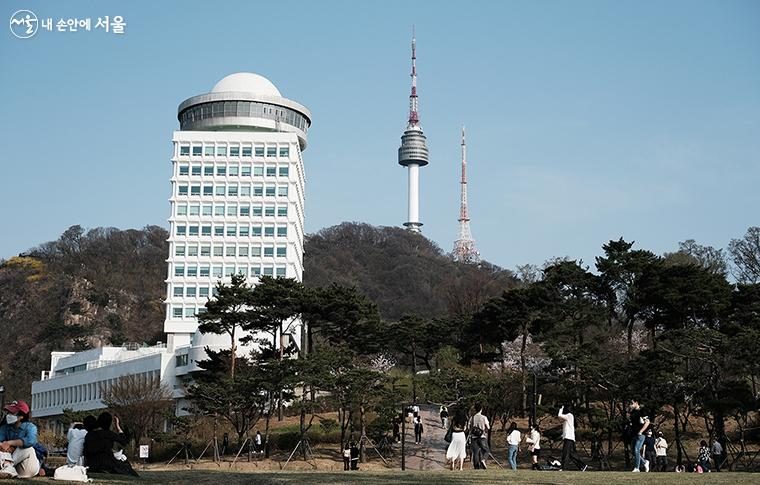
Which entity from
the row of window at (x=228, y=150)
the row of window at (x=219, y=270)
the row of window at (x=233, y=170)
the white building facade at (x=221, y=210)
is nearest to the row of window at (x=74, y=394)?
the white building facade at (x=221, y=210)

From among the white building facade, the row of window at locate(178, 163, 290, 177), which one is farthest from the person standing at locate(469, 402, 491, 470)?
the row of window at locate(178, 163, 290, 177)

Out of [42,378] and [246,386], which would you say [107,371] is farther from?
[246,386]

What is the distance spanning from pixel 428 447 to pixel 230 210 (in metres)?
46.4

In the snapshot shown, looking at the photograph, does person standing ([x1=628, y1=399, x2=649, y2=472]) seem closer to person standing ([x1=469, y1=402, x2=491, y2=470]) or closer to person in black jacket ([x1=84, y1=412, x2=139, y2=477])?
person standing ([x1=469, y1=402, x2=491, y2=470])

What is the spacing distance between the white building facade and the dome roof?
0.33 ft

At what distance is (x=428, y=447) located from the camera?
1587 inches

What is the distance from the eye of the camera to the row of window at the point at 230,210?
3258 inches

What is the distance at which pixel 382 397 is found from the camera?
3800cm

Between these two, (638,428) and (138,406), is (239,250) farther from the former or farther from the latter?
(638,428)

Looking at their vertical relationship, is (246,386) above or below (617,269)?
→ below

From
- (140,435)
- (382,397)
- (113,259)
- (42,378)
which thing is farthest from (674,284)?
(113,259)

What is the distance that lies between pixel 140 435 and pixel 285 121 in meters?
41.9

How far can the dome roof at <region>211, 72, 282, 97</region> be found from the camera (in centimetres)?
8612

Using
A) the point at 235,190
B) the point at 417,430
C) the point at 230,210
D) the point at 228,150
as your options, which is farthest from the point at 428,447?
the point at 228,150
